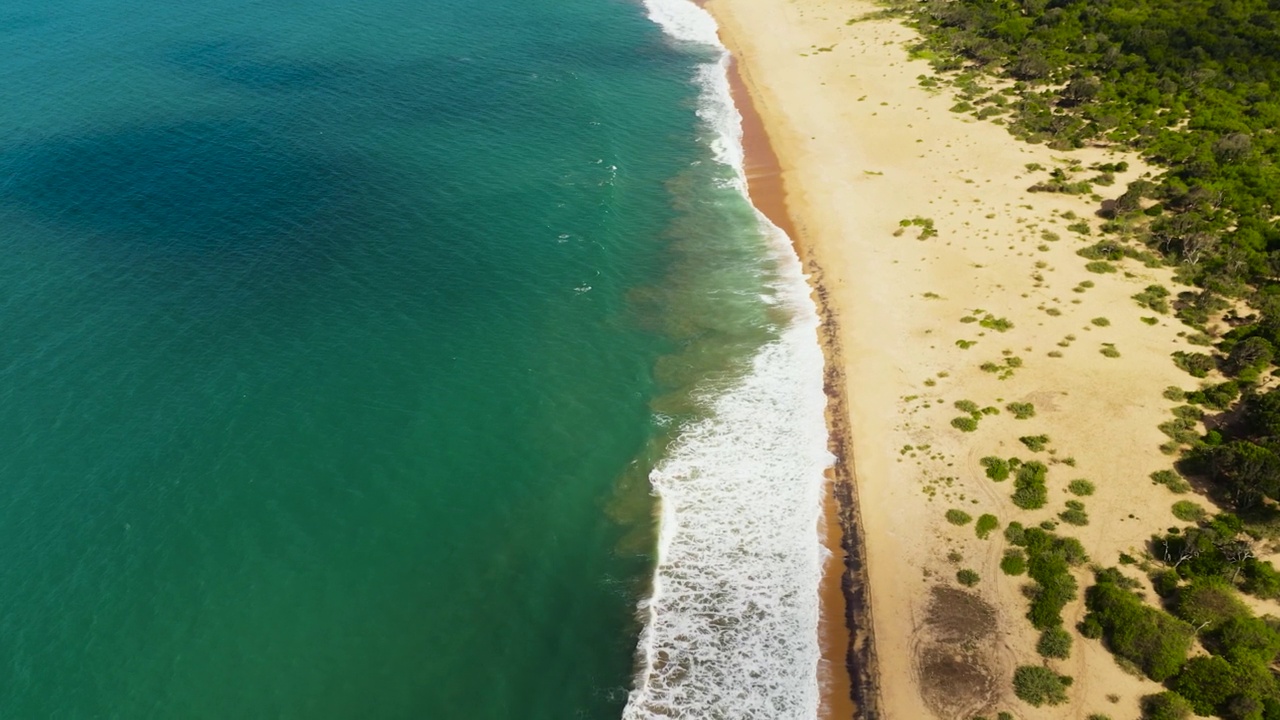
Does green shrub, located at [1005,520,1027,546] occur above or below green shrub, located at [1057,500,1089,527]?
below

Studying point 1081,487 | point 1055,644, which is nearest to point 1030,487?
point 1081,487

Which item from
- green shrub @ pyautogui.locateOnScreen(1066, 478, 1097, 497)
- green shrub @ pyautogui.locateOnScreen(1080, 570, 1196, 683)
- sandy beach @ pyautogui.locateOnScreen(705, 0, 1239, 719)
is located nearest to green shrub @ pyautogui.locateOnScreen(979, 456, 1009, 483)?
sandy beach @ pyautogui.locateOnScreen(705, 0, 1239, 719)

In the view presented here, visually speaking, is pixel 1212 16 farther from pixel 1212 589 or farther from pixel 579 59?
pixel 1212 589

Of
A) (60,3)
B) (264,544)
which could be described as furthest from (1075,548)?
(60,3)

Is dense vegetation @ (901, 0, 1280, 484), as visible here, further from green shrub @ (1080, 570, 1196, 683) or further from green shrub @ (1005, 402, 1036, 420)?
green shrub @ (1080, 570, 1196, 683)

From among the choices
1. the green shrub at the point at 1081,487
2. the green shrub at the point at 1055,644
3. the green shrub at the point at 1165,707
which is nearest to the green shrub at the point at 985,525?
the green shrub at the point at 1081,487

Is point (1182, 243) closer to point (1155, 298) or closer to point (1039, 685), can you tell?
point (1155, 298)
